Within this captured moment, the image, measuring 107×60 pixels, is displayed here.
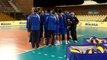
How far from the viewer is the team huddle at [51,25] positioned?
35.2 ft

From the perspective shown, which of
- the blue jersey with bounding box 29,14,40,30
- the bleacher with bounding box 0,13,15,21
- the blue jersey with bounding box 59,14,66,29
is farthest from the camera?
the bleacher with bounding box 0,13,15,21

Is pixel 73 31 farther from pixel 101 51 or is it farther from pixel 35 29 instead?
pixel 101 51

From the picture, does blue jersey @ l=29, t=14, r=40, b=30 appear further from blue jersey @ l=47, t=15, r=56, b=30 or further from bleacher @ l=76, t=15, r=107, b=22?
bleacher @ l=76, t=15, r=107, b=22

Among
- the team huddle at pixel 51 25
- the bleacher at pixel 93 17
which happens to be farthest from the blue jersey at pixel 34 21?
the bleacher at pixel 93 17

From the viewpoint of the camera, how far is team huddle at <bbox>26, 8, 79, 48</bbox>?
10.7 m

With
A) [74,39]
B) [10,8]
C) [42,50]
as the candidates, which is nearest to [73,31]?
[74,39]

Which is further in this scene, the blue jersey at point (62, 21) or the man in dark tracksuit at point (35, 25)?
the blue jersey at point (62, 21)

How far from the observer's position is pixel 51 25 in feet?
36.8

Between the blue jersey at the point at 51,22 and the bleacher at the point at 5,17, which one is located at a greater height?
the blue jersey at the point at 51,22

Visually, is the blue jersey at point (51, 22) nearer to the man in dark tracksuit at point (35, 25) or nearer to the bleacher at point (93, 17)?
the man in dark tracksuit at point (35, 25)

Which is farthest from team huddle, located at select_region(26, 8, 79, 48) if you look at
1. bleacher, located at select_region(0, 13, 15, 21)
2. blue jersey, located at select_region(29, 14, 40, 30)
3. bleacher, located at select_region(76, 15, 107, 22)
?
bleacher, located at select_region(0, 13, 15, 21)

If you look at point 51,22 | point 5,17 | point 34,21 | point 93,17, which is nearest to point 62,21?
point 51,22

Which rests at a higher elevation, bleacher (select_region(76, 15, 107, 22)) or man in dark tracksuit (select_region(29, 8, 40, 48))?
man in dark tracksuit (select_region(29, 8, 40, 48))

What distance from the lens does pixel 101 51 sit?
554 centimetres
